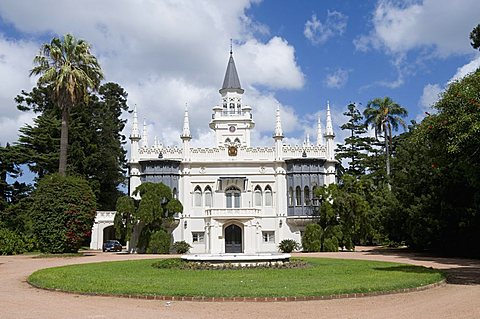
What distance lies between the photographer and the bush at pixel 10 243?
3969 centimetres

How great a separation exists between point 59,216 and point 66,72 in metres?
11.2

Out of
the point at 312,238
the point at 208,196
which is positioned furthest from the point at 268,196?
the point at 312,238

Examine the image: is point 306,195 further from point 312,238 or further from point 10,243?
point 10,243

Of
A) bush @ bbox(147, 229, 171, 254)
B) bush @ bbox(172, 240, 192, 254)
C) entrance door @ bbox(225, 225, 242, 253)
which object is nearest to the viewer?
bush @ bbox(147, 229, 171, 254)

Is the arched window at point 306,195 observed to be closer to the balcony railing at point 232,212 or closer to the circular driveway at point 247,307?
the balcony railing at point 232,212

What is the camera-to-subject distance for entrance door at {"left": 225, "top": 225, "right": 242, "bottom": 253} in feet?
147

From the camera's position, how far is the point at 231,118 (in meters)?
51.6

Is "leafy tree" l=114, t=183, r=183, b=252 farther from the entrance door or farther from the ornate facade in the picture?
the entrance door

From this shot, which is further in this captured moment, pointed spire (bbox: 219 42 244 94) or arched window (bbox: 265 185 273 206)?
pointed spire (bbox: 219 42 244 94)

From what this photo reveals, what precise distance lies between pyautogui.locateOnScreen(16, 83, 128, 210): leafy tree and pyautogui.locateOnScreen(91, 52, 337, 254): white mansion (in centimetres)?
1115

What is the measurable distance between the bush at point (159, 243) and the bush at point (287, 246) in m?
9.67

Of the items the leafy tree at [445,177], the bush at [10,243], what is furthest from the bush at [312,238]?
the bush at [10,243]

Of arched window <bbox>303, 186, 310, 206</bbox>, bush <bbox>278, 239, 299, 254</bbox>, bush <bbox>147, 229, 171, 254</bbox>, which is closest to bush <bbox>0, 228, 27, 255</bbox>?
bush <bbox>147, 229, 171, 254</bbox>

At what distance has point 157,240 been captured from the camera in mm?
42500
